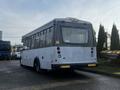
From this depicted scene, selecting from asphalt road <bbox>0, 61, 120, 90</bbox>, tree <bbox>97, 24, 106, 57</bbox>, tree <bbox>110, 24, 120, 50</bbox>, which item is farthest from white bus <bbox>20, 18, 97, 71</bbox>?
tree <bbox>97, 24, 106, 57</bbox>

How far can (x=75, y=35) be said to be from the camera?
12.5 meters

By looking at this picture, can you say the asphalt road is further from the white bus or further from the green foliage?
the green foliage

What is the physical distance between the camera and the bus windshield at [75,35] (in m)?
12.2

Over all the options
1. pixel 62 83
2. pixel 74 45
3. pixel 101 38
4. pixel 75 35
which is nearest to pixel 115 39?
pixel 101 38

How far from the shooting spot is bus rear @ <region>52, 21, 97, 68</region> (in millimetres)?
11828

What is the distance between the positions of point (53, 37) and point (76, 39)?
1.36m

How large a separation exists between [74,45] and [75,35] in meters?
0.63

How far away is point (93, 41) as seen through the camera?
1278 cm

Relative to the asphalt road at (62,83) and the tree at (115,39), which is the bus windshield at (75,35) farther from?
the tree at (115,39)

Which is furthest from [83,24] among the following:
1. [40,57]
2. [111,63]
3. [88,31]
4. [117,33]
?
[117,33]

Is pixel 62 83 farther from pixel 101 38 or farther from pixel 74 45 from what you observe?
pixel 101 38

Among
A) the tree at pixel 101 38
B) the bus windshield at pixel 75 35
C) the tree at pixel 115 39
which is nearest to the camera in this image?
the bus windshield at pixel 75 35

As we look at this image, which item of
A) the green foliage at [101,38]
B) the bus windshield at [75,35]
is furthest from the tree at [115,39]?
the bus windshield at [75,35]

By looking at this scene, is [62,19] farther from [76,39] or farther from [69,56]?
[69,56]
